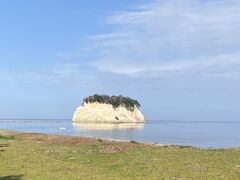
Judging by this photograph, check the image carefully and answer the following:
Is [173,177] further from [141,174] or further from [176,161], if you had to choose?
[176,161]

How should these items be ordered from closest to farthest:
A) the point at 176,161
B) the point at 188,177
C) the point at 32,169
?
the point at 188,177
the point at 32,169
the point at 176,161

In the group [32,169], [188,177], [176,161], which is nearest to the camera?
[188,177]

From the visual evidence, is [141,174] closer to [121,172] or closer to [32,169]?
[121,172]

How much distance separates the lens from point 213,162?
1277 inches

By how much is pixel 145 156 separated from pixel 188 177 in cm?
1100

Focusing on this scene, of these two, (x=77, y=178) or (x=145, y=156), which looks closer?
(x=77, y=178)

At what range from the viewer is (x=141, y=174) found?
92.8 feet

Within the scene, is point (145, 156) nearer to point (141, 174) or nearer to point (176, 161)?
point (176, 161)

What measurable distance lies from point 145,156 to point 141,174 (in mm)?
9172

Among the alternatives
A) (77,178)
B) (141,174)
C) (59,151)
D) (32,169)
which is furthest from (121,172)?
(59,151)

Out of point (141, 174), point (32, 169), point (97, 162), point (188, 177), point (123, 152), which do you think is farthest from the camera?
point (123, 152)

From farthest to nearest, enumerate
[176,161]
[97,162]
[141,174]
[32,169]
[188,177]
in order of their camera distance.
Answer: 1. [97,162]
2. [176,161]
3. [32,169]
4. [141,174]
5. [188,177]

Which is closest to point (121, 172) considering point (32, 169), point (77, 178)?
point (77, 178)

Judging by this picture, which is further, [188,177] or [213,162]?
[213,162]
